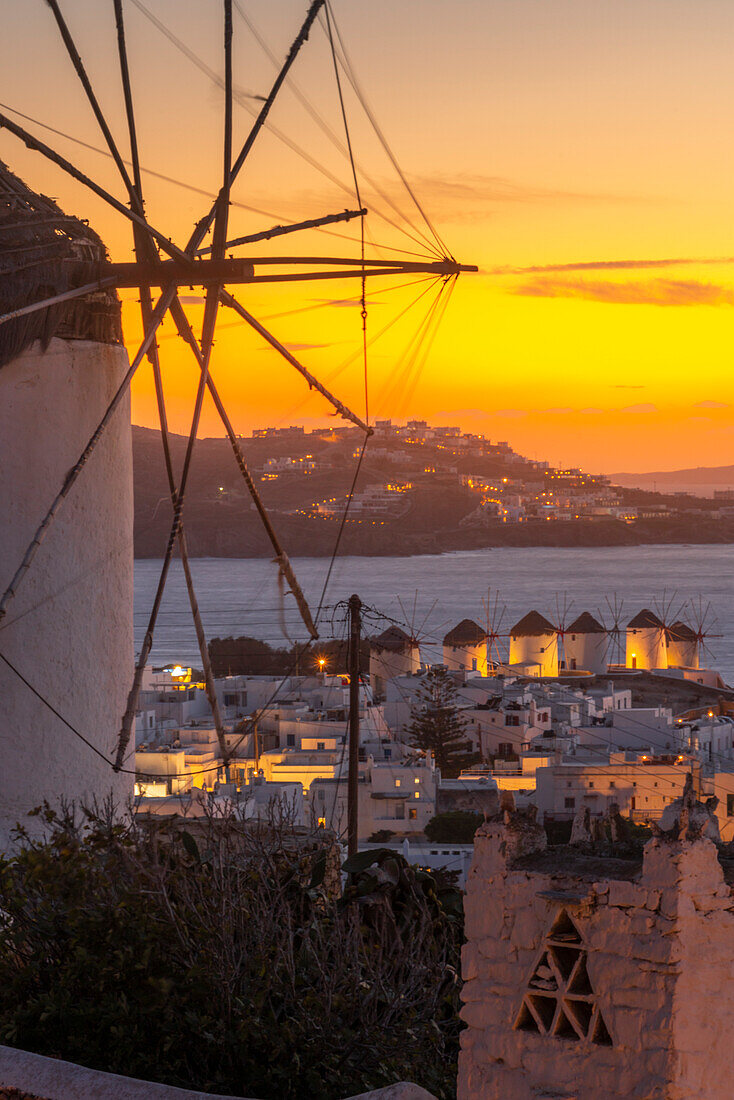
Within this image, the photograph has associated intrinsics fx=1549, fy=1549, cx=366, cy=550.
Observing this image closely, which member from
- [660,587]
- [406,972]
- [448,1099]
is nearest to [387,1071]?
[448,1099]

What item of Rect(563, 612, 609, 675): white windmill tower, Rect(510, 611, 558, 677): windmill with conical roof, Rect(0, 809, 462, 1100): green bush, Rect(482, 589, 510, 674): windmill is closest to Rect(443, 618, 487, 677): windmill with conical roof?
Rect(482, 589, 510, 674): windmill

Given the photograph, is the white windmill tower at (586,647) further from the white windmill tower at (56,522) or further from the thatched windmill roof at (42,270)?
the thatched windmill roof at (42,270)

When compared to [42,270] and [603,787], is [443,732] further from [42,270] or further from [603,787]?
[42,270]

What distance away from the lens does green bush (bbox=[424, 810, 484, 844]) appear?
80.2 ft

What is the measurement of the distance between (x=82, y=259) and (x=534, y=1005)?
5.38 meters

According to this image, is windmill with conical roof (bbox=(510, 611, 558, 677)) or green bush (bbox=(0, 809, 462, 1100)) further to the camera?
windmill with conical roof (bbox=(510, 611, 558, 677))

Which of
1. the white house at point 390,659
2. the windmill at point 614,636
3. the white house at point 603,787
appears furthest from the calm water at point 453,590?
the white house at point 603,787

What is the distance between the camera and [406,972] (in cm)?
641

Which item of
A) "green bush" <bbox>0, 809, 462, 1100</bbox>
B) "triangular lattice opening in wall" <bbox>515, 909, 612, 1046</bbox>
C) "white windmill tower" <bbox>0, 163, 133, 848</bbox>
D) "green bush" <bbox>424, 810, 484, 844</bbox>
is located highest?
"white windmill tower" <bbox>0, 163, 133, 848</bbox>

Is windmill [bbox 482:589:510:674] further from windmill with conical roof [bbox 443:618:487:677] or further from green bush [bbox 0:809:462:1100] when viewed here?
green bush [bbox 0:809:462:1100]

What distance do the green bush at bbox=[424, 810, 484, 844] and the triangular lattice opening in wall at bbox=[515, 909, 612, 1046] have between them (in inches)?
801

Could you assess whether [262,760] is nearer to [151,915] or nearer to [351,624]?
[351,624]

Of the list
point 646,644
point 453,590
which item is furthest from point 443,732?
point 453,590

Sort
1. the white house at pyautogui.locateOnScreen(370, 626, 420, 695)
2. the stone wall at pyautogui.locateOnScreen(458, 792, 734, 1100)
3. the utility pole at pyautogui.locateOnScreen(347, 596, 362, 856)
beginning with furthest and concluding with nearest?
1. the white house at pyautogui.locateOnScreen(370, 626, 420, 695)
2. the utility pole at pyautogui.locateOnScreen(347, 596, 362, 856)
3. the stone wall at pyautogui.locateOnScreen(458, 792, 734, 1100)
